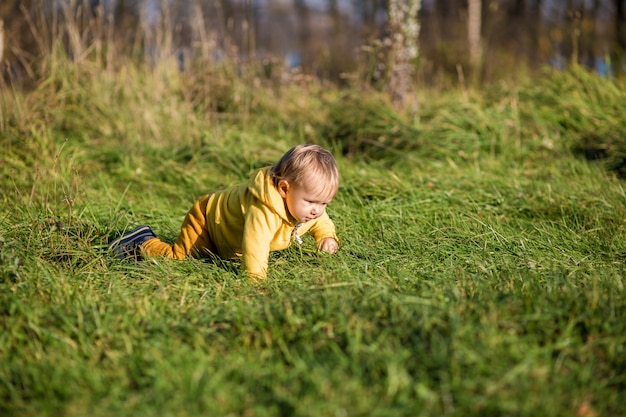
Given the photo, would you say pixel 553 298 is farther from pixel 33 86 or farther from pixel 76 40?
pixel 33 86

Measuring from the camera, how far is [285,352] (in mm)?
1949

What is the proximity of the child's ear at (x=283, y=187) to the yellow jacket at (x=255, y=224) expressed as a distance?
0.9 inches

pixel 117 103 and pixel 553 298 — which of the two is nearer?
pixel 553 298

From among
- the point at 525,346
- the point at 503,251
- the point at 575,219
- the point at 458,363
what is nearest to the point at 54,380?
the point at 458,363

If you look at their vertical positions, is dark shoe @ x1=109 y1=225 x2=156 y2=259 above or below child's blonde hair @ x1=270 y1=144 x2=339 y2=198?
below

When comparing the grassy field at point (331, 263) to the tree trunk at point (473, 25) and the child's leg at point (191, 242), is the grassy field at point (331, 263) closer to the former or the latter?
the child's leg at point (191, 242)

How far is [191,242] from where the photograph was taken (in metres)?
3.03

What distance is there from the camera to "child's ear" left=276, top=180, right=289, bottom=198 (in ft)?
8.87

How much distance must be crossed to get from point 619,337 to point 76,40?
4.52m

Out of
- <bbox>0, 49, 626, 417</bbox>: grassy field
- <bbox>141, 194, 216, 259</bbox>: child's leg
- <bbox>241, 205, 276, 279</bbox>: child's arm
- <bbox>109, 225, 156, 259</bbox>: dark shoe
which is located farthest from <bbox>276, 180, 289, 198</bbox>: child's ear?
<bbox>109, 225, 156, 259</bbox>: dark shoe

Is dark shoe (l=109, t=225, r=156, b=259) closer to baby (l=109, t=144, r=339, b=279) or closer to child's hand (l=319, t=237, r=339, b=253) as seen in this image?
baby (l=109, t=144, r=339, b=279)

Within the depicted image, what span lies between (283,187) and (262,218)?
164 millimetres

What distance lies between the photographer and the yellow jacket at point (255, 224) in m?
2.67

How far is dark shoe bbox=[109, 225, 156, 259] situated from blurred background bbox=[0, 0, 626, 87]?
77.1 inches
